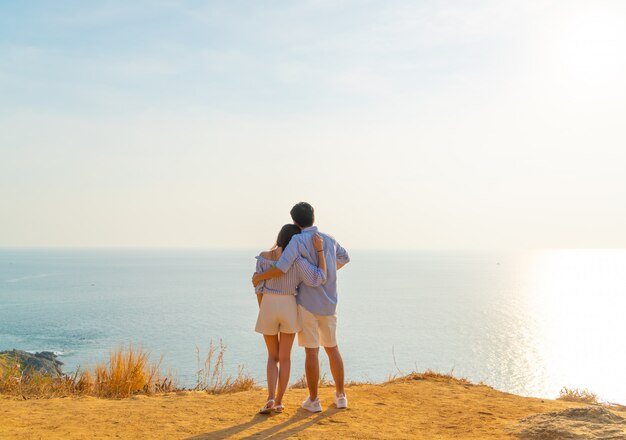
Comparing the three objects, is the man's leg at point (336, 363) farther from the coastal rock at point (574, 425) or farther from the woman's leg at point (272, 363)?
the coastal rock at point (574, 425)

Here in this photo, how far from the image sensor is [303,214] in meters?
6.48

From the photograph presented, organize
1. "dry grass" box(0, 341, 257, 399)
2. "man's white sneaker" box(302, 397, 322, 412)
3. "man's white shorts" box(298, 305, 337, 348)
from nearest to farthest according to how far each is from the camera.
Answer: "man's white shorts" box(298, 305, 337, 348) < "man's white sneaker" box(302, 397, 322, 412) < "dry grass" box(0, 341, 257, 399)

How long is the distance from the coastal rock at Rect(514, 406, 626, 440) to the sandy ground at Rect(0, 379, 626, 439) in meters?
0.02

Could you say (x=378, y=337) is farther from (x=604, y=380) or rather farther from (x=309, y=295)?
(x=309, y=295)

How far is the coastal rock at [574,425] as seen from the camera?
562cm

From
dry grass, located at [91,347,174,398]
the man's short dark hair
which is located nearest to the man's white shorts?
the man's short dark hair

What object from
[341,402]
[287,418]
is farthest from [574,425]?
[287,418]

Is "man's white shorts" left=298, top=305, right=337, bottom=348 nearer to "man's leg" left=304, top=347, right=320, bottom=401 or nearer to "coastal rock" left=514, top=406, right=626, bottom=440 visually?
"man's leg" left=304, top=347, right=320, bottom=401

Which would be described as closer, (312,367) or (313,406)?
(312,367)

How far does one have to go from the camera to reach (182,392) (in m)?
8.45

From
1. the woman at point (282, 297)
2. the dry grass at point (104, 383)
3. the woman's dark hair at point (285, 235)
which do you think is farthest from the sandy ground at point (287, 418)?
the woman's dark hair at point (285, 235)

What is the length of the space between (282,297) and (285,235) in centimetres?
70

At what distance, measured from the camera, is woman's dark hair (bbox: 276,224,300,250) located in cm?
645

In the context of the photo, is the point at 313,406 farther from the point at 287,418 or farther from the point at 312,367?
the point at 312,367
